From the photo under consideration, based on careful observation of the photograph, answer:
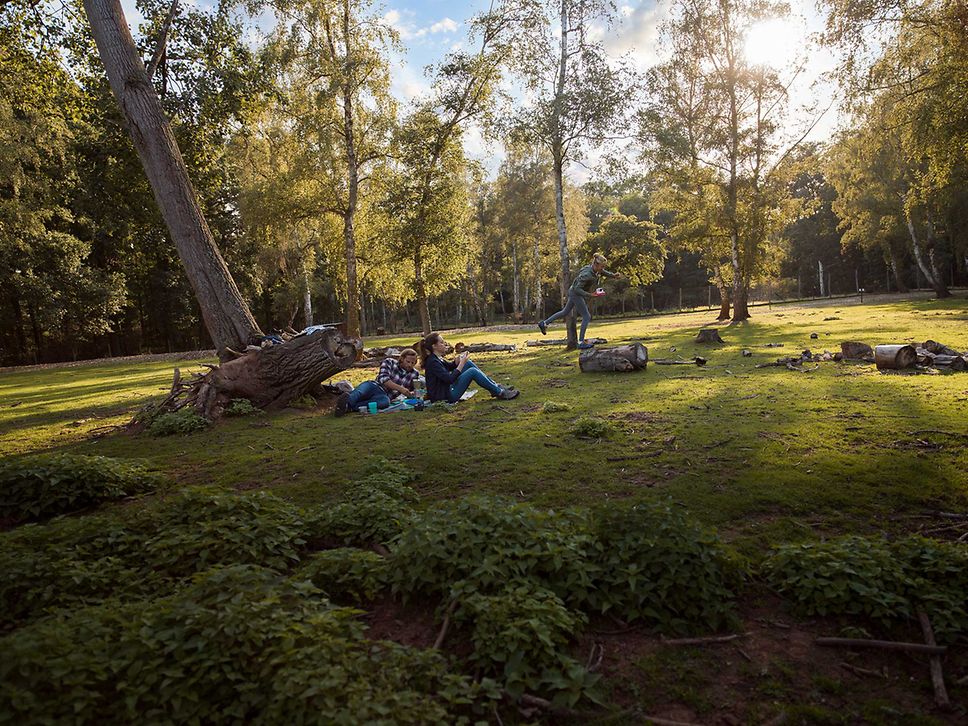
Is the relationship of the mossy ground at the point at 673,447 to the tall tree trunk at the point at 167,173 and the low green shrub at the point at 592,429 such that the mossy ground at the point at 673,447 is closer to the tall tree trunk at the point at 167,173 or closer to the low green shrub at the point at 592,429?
the low green shrub at the point at 592,429

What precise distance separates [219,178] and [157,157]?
4.01 metres

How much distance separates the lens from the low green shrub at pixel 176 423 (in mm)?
8266

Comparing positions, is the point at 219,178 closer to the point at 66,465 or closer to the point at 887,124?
the point at 66,465

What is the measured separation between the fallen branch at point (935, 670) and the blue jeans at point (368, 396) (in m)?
8.22

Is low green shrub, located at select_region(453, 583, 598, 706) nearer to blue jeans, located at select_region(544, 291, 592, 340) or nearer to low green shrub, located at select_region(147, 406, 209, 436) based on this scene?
low green shrub, located at select_region(147, 406, 209, 436)

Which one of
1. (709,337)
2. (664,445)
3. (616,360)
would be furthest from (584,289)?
(664,445)

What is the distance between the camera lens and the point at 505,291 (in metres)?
72.8

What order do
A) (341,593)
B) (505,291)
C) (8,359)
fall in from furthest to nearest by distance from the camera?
(505,291)
(8,359)
(341,593)

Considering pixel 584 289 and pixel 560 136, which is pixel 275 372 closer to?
pixel 584 289

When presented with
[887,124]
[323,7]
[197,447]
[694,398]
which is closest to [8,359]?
[323,7]

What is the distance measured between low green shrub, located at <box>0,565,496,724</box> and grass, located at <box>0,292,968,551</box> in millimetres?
2342

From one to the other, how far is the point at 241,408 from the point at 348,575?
695cm

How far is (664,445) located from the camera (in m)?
6.04

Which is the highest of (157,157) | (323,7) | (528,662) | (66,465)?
(323,7)
